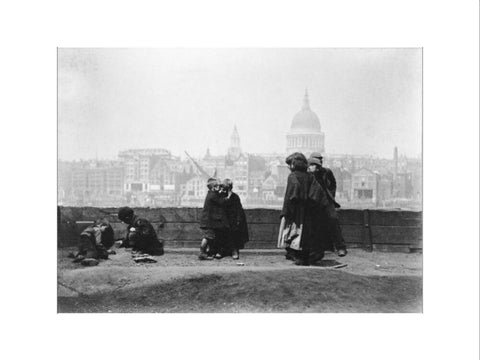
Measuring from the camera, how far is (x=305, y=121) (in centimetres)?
1005

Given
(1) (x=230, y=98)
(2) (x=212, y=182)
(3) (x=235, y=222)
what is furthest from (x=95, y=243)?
(1) (x=230, y=98)

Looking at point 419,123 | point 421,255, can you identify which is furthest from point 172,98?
point 421,255

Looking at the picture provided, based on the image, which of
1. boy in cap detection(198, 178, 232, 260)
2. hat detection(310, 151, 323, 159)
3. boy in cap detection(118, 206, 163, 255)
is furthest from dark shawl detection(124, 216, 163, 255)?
hat detection(310, 151, 323, 159)

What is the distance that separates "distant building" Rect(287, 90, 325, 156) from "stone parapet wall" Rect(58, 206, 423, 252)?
3.70 ft

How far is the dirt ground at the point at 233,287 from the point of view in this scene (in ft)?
29.7

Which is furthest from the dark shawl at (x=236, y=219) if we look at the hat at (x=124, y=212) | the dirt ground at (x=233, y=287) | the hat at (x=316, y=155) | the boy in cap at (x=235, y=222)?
the hat at (x=124, y=212)

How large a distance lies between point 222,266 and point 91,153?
8.91 feet

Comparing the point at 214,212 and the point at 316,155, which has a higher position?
the point at 316,155

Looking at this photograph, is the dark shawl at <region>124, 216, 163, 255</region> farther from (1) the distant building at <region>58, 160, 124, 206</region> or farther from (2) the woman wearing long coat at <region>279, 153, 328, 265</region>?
(2) the woman wearing long coat at <region>279, 153, 328, 265</region>

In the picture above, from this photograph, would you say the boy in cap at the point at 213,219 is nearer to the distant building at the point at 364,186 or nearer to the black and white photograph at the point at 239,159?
the black and white photograph at the point at 239,159

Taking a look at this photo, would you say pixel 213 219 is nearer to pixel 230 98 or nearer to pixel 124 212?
pixel 124 212

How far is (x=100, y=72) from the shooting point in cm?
1019

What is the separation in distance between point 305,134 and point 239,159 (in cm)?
112

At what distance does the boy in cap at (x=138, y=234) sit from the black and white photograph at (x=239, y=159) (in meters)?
0.02
